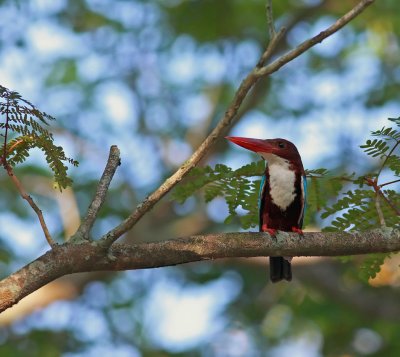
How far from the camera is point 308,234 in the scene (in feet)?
11.8

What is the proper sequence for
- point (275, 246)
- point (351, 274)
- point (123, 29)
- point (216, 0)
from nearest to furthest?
1. point (275, 246)
2. point (351, 274)
3. point (216, 0)
4. point (123, 29)

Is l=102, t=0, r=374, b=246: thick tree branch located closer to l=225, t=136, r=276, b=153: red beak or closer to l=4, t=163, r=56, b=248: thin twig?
l=4, t=163, r=56, b=248: thin twig

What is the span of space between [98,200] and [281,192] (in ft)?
6.32

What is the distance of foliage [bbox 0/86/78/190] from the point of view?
10.6ft

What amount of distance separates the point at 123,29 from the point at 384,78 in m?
3.78

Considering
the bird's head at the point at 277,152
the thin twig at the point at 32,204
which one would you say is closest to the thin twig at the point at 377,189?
the bird's head at the point at 277,152

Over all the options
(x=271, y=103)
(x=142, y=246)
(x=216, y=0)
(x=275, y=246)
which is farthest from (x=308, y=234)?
(x=271, y=103)

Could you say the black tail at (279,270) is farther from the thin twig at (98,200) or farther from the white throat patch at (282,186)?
the thin twig at (98,200)

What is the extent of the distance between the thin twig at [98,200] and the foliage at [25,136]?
0.16 meters

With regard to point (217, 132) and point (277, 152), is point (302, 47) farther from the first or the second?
→ point (277, 152)

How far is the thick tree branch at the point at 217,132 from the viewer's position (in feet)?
10.6

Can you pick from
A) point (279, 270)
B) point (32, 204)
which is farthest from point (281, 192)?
point (32, 204)

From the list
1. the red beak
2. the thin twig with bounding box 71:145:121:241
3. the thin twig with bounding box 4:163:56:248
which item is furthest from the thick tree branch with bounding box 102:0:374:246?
the red beak

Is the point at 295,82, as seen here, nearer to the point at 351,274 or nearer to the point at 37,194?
the point at 37,194
